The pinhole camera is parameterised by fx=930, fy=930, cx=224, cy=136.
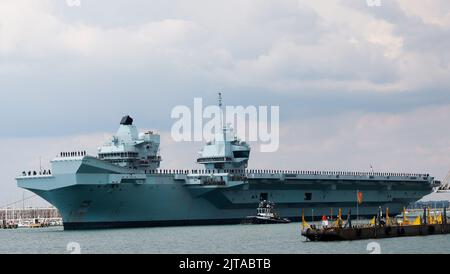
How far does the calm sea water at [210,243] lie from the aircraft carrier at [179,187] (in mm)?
5597

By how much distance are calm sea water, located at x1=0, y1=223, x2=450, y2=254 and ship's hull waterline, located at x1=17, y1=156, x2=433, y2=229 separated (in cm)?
535

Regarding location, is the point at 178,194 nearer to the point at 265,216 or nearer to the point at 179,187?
the point at 179,187

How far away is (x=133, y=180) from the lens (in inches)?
2936

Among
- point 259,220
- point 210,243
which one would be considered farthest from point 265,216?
point 210,243

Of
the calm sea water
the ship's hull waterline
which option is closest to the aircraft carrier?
the ship's hull waterline

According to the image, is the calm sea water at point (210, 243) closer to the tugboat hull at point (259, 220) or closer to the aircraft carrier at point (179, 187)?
the aircraft carrier at point (179, 187)

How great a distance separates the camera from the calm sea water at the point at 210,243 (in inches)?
1938

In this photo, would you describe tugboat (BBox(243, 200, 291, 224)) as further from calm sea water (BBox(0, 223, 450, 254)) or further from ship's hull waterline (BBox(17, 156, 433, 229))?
calm sea water (BBox(0, 223, 450, 254))

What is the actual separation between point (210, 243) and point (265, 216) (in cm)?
2889

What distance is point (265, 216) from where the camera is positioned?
83375 mm

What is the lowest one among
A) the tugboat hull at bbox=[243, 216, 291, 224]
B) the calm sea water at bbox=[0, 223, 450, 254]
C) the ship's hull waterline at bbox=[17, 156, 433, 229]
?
the calm sea water at bbox=[0, 223, 450, 254]

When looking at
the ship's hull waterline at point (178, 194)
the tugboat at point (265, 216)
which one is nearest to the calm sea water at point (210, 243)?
the ship's hull waterline at point (178, 194)

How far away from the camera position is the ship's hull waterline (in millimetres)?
72188
